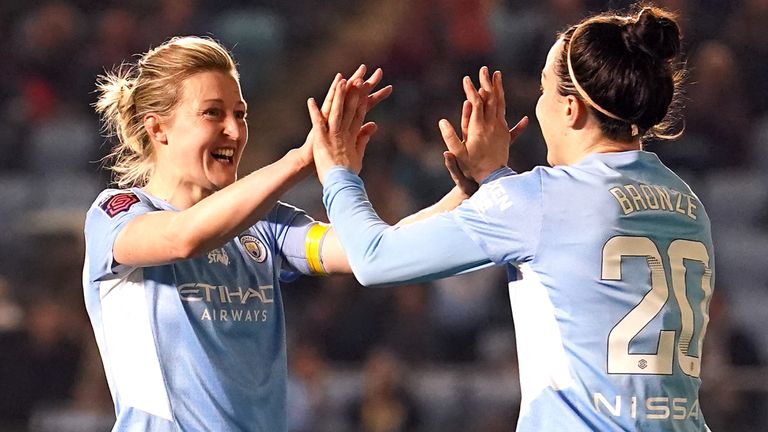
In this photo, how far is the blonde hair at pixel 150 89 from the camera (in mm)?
2766

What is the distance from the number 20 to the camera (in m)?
2.12

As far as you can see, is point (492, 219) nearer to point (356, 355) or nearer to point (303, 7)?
point (356, 355)

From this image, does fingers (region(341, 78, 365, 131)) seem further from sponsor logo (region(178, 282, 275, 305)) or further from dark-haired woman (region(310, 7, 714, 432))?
sponsor logo (region(178, 282, 275, 305))

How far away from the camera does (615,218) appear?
215 cm

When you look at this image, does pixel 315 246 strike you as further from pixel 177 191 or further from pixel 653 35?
pixel 653 35

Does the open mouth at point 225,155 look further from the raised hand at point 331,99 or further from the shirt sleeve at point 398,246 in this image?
the shirt sleeve at point 398,246

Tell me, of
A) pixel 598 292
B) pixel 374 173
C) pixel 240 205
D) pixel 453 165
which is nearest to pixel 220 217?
pixel 240 205

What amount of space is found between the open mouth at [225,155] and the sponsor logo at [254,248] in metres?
0.17

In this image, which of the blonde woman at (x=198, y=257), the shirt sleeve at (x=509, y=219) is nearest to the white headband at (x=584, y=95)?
the shirt sleeve at (x=509, y=219)

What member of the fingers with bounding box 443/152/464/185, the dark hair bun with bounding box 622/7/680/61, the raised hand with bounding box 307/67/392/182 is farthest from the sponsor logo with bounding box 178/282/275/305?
the dark hair bun with bounding box 622/7/680/61

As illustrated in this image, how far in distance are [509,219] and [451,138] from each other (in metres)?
0.42

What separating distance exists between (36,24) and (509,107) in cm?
279

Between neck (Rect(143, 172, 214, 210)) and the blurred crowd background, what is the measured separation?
9.75ft

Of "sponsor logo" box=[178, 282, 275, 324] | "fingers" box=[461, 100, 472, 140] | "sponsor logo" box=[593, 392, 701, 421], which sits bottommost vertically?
"sponsor logo" box=[593, 392, 701, 421]
